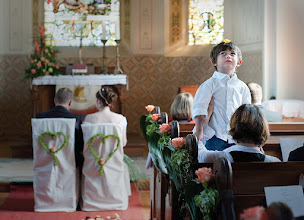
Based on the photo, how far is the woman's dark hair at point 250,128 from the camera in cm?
254

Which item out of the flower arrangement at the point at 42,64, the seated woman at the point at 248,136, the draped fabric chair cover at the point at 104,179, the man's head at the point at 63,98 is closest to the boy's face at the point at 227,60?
the seated woman at the point at 248,136

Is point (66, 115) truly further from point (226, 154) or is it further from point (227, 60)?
point (226, 154)

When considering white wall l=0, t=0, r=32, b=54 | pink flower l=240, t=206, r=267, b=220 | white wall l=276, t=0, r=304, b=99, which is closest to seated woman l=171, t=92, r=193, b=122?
pink flower l=240, t=206, r=267, b=220

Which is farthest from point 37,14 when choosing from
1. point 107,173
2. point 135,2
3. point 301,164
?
point 301,164

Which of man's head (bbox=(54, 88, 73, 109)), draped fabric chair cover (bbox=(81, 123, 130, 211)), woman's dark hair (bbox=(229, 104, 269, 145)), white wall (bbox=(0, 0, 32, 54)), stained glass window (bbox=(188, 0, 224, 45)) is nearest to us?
woman's dark hair (bbox=(229, 104, 269, 145))

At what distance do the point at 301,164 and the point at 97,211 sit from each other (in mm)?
3029

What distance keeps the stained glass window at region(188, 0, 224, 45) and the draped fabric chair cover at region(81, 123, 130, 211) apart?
19.4ft

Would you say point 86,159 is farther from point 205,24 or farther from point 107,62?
point 205,24

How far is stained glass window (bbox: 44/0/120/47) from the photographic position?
1032 cm

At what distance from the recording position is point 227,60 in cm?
351

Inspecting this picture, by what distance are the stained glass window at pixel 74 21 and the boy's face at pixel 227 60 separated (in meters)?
6.99

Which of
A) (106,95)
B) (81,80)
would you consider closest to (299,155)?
(106,95)

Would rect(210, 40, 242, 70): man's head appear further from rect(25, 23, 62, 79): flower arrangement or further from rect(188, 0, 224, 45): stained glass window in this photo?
rect(188, 0, 224, 45): stained glass window

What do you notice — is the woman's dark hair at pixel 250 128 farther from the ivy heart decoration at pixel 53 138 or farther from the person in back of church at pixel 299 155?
the ivy heart decoration at pixel 53 138
